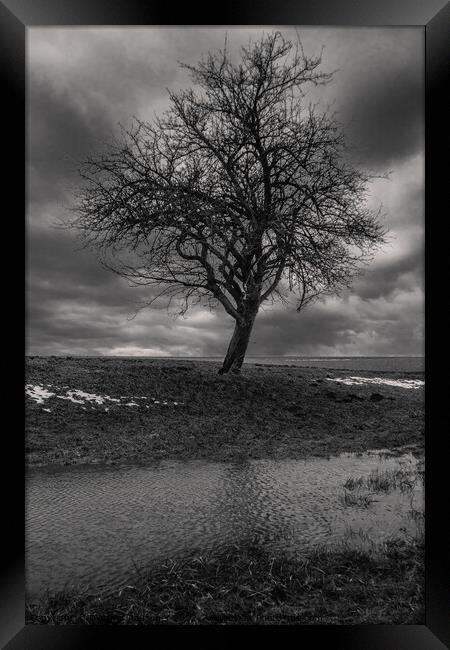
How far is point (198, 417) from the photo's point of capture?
39.7 ft

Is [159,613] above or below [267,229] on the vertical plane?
Answer: below

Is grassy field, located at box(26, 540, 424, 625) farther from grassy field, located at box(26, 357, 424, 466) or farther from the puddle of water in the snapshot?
grassy field, located at box(26, 357, 424, 466)

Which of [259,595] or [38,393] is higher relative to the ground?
[38,393]

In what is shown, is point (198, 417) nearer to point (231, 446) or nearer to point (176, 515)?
point (231, 446)

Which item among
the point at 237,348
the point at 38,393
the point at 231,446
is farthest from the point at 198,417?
the point at 237,348

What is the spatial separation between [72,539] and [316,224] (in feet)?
37.0

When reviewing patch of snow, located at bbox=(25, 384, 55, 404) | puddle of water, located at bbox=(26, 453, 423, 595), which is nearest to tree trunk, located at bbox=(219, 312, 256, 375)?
patch of snow, located at bbox=(25, 384, 55, 404)

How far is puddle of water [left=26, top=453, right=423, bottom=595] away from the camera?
15.0 ft
